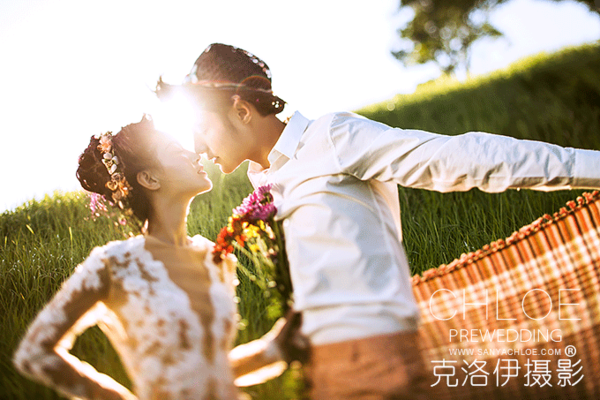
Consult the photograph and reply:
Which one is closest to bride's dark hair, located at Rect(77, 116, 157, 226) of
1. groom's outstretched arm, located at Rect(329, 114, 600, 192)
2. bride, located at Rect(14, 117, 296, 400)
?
bride, located at Rect(14, 117, 296, 400)

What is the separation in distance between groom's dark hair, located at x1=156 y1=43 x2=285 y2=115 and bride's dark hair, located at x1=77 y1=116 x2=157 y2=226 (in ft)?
0.73

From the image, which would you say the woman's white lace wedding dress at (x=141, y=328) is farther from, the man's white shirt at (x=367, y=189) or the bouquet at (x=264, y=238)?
the man's white shirt at (x=367, y=189)

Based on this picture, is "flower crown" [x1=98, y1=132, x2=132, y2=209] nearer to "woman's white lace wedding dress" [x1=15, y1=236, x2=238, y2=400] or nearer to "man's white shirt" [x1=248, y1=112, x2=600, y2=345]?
"woman's white lace wedding dress" [x1=15, y1=236, x2=238, y2=400]

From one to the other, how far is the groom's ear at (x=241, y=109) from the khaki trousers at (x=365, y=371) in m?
1.10

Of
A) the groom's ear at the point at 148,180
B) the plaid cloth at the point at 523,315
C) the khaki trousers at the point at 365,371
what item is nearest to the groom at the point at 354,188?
the khaki trousers at the point at 365,371

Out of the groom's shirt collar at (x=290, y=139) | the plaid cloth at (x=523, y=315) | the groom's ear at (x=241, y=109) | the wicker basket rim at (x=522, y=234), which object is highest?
the groom's ear at (x=241, y=109)

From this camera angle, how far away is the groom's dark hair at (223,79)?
6.21 ft

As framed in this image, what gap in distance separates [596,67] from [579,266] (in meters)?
7.03

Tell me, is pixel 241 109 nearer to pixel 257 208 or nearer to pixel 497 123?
pixel 257 208

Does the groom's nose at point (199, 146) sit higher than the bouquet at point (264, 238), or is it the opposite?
the groom's nose at point (199, 146)

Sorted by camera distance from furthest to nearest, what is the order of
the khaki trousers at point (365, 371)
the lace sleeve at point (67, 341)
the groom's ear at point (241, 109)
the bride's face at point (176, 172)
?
the groom's ear at point (241, 109)
the bride's face at point (176, 172)
the khaki trousers at point (365, 371)
the lace sleeve at point (67, 341)

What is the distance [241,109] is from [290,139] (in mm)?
293

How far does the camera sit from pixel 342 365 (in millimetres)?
1394

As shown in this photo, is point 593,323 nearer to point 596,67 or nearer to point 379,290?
point 379,290
